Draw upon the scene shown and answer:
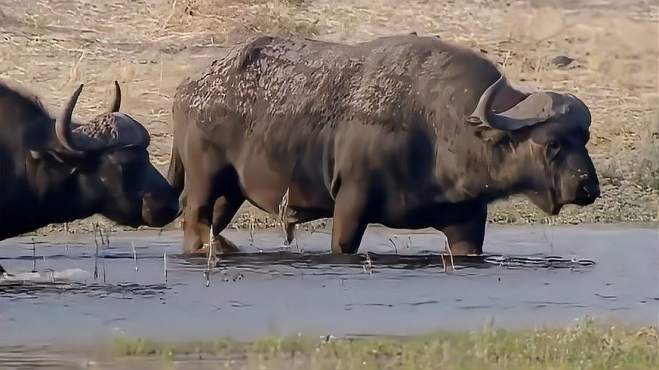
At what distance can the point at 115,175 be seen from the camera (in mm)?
12719

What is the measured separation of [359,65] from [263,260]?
163 centimetres

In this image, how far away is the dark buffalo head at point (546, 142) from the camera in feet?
43.0

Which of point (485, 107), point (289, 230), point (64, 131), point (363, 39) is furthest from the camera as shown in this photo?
point (363, 39)

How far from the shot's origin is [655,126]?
65.3 ft

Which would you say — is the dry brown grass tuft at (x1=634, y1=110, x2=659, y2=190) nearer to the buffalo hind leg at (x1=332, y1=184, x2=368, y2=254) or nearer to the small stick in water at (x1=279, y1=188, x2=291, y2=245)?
the small stick in water at (x1=279, y1=188, x2=291, y2=245)

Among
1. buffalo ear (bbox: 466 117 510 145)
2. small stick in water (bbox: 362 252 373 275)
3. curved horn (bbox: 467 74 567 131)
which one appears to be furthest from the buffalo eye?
small stick in water (bbox: 362 252 373 275)

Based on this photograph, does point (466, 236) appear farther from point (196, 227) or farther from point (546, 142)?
point (196, 227)

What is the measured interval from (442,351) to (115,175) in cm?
423

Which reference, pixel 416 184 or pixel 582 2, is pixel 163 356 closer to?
pixel 416 184

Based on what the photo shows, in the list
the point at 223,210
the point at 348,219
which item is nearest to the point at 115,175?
the point at 348,219

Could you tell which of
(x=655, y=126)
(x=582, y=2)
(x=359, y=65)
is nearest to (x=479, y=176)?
(x=359, y=65)

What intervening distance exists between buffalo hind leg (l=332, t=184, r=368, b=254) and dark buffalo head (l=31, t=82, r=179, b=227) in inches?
54.4

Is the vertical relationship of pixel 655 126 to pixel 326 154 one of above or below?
→ below

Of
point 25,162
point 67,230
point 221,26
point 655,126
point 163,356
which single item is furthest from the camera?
point 221,26
